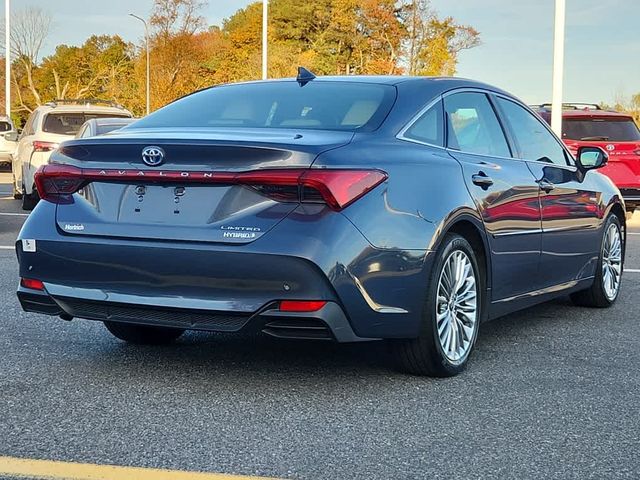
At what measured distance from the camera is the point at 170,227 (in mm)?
4211

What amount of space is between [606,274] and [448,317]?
2.64m

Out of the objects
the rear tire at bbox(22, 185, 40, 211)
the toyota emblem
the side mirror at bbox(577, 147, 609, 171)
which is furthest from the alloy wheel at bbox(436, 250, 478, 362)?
the rear tire at bbox(22, 185, 40, 211)

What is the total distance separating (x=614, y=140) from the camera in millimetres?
14672

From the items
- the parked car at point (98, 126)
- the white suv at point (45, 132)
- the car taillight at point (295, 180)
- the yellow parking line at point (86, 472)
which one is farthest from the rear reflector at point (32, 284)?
the white suv at point (45, 132)

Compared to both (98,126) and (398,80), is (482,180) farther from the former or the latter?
(98,126)

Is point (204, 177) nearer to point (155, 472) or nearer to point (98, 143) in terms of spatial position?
point (98, 143)

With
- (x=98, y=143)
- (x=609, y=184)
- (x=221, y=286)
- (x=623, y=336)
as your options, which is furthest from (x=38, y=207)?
(x=609, y=184)

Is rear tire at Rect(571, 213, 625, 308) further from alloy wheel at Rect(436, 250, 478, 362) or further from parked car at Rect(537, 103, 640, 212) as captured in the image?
parked car at Rect(537, 103, 640, 212)

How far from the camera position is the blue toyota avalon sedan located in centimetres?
409

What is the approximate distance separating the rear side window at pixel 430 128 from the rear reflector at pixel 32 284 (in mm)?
1767

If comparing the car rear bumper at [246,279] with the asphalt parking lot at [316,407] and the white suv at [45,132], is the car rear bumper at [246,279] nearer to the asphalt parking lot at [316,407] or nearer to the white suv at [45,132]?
the asphalt parking lot at [316,407]

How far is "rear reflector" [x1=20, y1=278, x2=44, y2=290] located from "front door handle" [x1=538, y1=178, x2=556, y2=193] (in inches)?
112

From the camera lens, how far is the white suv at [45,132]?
48.0ft

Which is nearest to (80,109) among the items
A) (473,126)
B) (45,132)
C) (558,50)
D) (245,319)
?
(45,132)
